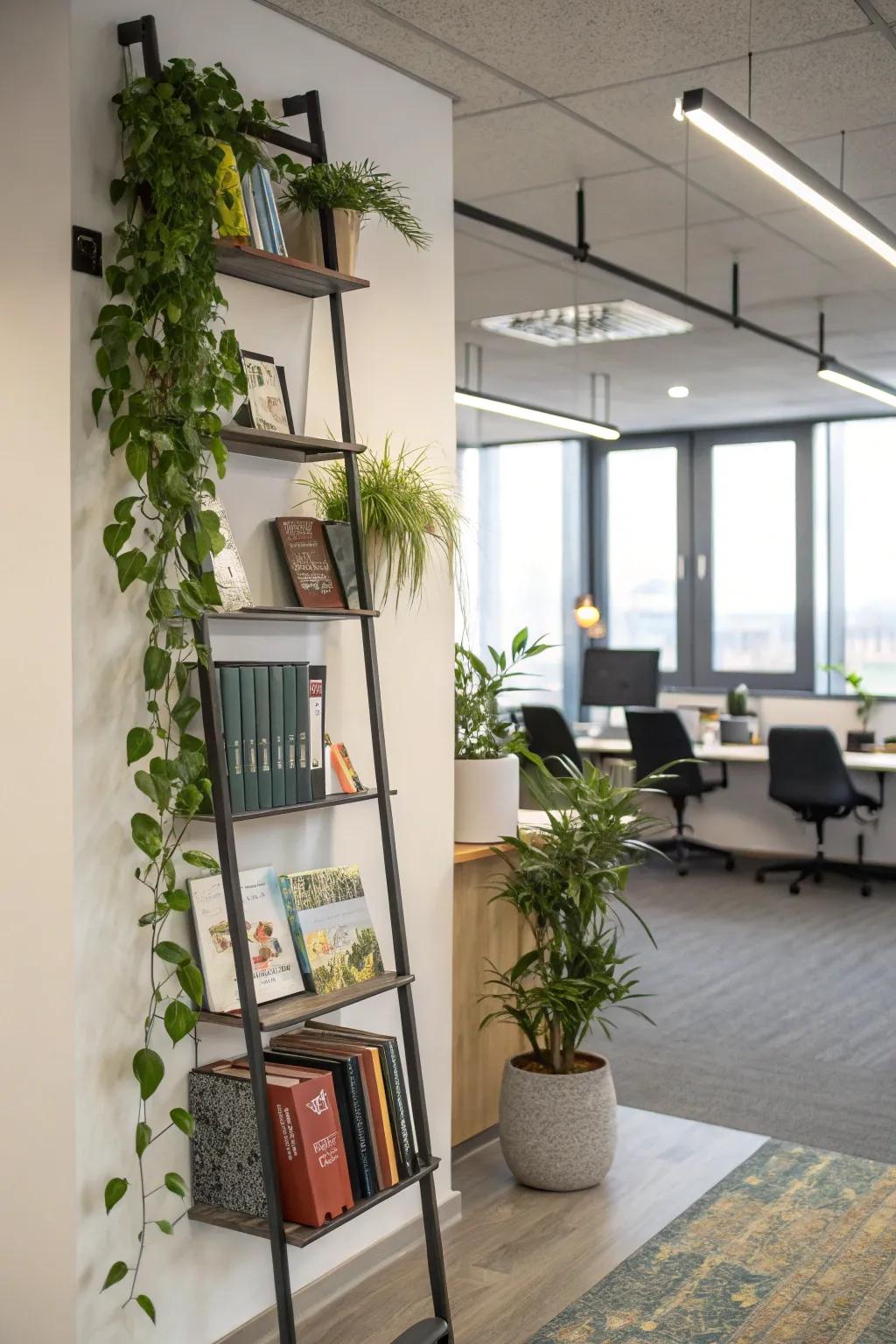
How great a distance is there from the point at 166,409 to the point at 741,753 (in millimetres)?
6471

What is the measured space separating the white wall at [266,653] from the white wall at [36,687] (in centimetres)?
3

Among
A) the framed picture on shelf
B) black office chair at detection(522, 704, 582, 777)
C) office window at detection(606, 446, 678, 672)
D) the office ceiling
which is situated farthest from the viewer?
office window at detection(606, 446, 678, 672)

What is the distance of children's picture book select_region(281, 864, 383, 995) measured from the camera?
9.05 feet

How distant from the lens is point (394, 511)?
9.98ft

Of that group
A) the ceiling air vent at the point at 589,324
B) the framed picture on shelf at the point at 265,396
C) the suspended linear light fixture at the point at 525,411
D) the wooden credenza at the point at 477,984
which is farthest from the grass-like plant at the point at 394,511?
the ceiling air vent at the point at 589,324

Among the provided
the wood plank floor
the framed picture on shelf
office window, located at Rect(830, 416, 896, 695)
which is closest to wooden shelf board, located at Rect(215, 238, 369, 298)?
the framed picture on shelf

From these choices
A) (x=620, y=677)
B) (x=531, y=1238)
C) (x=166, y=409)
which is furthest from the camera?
(x=620, y=677)

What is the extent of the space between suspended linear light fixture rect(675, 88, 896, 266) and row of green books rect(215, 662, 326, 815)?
1.41 metres

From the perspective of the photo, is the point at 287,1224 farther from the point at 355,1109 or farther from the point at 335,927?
the point at 335,927

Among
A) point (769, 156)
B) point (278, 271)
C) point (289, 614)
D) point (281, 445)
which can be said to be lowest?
point (289, 614)

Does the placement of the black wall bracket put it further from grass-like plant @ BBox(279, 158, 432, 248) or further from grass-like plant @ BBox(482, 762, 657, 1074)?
grass-like plant @ BBox(482, 762, 657, 1074)

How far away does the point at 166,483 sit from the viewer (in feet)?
7.83

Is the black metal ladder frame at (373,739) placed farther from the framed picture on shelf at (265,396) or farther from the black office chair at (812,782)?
the black office chair at (812,782)

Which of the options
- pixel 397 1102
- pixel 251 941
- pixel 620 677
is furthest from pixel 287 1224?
pixel 620 677
